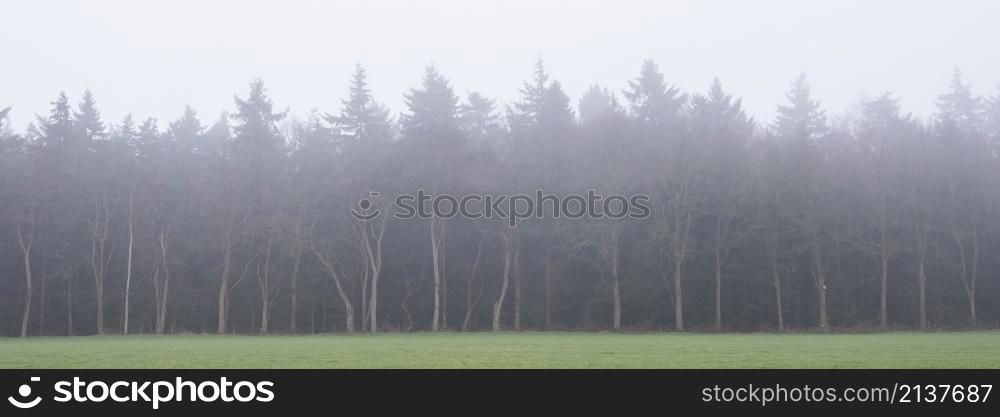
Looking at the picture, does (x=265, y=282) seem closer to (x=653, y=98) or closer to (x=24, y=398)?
(x=653, y=98)

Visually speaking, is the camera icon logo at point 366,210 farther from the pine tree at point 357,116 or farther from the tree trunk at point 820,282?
the tree trunk at point 820,282

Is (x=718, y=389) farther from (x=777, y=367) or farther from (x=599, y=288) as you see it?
(x=599, y=288)

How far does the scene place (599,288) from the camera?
209ft

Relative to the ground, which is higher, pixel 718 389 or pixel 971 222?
pixel 971 222

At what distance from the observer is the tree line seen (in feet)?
201

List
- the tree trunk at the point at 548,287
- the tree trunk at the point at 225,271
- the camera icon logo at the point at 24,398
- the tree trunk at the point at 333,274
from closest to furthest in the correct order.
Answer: the camera icon logo at the point at 24,398 → the tree trunk at the point at 333,274 → the tree trunk at the point at 225,271 → the tree trunk at the point at 548,287

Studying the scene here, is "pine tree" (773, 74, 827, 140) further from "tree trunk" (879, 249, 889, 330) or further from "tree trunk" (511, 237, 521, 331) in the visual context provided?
"tree trunk" (511, 237, 521, 331)

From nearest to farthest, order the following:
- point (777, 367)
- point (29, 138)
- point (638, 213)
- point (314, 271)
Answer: point (777, 367), point (638, 213), point (314, 271), point (29, 138)

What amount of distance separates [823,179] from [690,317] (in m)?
13.2

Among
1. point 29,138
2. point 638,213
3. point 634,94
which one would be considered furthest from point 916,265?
point 29,138

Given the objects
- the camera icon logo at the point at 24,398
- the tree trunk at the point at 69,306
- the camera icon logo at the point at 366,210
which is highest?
the camera icon logo at the point at 366,210

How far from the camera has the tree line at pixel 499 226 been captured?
61.2 metres

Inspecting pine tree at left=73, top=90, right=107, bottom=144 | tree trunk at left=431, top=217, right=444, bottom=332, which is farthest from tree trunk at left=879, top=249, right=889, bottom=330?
pine tree at left=73, top=90, right=107, bottom=144

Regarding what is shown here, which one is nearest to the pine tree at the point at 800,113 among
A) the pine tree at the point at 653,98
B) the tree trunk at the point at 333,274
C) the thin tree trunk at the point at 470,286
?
the pine tree at the point at 653,98
